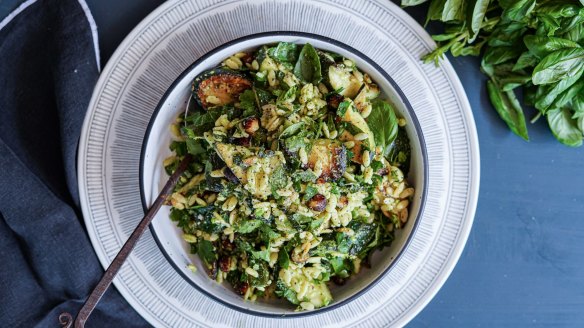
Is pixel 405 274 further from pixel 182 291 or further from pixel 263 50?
pixel 263 50

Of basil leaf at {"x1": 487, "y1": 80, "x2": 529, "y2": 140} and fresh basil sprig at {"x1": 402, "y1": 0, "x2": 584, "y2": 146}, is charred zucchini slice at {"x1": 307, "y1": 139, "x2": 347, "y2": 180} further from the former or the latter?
basil leaf at {"x1": 487, "y1": 80, "x2": 529, "y2": 140}

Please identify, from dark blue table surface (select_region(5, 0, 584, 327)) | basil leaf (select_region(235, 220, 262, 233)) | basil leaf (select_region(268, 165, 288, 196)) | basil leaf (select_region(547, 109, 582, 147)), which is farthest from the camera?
dark blue table surface (select_region(5, 0, 584, 327))

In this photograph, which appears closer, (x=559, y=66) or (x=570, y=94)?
(x=559, y=66)

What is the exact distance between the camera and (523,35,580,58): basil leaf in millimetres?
2158

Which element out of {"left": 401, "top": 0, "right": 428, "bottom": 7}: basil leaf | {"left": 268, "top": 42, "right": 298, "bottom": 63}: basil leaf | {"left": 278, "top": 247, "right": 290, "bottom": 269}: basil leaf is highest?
{"left": 268, "top": 42, "right": 298, "bottom": 63}: basil leaf

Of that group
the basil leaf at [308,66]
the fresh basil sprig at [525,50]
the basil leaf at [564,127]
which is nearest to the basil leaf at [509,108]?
the fresh basil sprig at [525,50]

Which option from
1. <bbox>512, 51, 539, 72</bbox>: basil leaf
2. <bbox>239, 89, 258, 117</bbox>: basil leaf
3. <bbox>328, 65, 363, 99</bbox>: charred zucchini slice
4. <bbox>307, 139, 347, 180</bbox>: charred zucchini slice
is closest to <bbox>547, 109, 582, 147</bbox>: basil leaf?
<bbox>512, 51, 539, 72</bbox>: basil leaf

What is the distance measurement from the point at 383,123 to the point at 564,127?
0.92m

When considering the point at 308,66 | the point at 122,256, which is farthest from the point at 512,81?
the point at 122,256

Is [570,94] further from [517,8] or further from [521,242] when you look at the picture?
[521,242]

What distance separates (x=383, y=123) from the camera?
7.08 feet

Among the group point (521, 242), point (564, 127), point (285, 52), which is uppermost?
point (285, 52)

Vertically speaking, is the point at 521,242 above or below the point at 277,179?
below

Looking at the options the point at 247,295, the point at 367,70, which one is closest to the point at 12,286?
the point at 247,295
